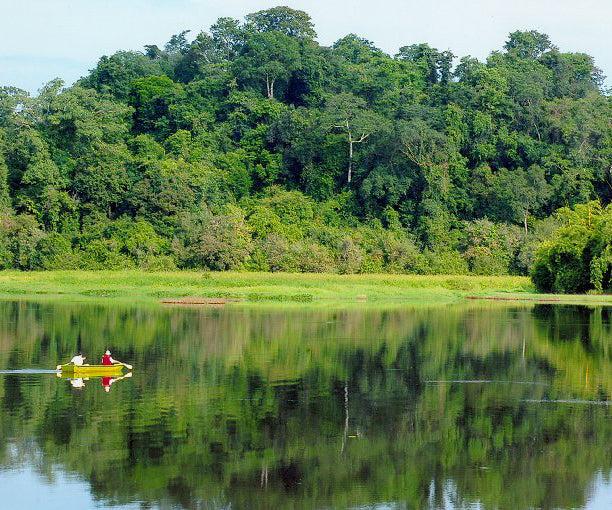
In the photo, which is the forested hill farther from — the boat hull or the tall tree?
the boat hull

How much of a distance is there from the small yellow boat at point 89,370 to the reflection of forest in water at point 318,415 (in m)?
0.65

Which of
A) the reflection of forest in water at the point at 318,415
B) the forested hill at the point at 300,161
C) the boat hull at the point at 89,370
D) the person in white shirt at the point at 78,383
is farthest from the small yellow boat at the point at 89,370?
the forested hill at the point at 300,161

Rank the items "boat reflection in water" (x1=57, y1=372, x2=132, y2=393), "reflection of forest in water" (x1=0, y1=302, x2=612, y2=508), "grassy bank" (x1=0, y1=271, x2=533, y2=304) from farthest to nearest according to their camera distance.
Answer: "grassy bank" (x1=0, y1=271, x2=533, y2=304) < "boat reflection in water" (x1=57, y1=372, x2=132, y2=393) < "reflection of forest in water" (x1=0, y1=302, x2=612, y2=508)

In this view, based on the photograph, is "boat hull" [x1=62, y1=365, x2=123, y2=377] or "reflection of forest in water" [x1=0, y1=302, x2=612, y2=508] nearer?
"reflection of forest in water" [x1=0, y1=302, x2=612, y2=508]

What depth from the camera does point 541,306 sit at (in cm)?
5441

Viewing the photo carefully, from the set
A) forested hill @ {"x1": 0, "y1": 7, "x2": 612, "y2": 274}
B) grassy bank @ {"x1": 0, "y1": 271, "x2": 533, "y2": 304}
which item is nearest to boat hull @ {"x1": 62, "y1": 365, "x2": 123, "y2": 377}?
grassy bank @ {"x1": 0, "y1": 271, "x2": 533, "y2": 304}

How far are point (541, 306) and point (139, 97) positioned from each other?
138 feet

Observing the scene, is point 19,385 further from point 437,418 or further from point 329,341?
point 329,341

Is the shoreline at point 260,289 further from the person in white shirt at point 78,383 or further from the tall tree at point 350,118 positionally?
the person in white shirt at point 78,383

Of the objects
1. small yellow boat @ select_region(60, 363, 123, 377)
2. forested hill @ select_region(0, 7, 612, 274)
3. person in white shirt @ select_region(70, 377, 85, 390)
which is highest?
forested hill @ select_region(0, 7, 612, 274)

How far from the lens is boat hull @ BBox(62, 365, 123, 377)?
2639 centimetres

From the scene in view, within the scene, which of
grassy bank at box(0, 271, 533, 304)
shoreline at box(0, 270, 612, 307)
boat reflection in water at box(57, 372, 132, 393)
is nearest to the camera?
boat reflection in water at box(57, 372, 132, 393)

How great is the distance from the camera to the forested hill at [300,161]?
7019 centimetres

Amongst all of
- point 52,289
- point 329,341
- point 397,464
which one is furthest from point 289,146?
point 397,464
